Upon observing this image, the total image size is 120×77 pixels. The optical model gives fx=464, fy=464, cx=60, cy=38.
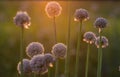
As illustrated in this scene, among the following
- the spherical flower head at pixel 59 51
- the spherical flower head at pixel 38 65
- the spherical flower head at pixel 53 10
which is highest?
the spherical flower head at pixel 53 10

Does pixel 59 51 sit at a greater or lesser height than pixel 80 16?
lesser

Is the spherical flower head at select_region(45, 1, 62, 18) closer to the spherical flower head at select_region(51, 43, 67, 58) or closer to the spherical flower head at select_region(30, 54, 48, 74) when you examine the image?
the spherical flower head at select_region(51, 43, 67, 58)

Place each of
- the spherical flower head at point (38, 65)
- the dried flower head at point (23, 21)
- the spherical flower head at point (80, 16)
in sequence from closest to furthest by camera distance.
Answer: the spherical flower head at point (38, 65) < the dried flower head at point (23, 21) < the spherical flower head at point (80, 16)

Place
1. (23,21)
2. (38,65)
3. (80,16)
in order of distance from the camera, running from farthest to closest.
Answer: (80,16) → (23,21) → (38,65)

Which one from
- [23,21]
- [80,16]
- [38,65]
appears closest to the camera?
[38,65]

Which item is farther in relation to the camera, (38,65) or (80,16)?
(80,16)

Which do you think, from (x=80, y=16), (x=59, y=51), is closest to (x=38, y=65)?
(x=59, y=51)

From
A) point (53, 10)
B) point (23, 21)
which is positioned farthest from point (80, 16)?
point (23, 21)

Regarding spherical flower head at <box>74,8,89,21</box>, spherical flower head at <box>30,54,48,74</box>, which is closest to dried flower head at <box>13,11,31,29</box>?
spherical flower head at <box>30,54,48,74</box>

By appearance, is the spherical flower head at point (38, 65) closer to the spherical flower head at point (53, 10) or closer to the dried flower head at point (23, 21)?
the dried flower head at point (23, 21)

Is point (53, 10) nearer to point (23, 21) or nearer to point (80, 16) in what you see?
point (80, 16)

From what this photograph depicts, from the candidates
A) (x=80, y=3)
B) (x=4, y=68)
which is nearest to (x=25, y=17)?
(x=4, y=68)

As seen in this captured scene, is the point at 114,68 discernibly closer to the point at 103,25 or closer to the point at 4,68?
the point at 4,68

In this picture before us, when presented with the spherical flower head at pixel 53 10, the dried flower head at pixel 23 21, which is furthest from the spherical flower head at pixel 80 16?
the dried flower head at pixel 23 21
